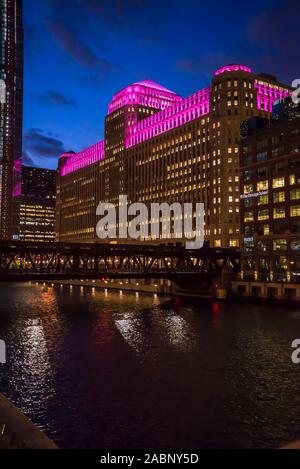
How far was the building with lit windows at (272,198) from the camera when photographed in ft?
420

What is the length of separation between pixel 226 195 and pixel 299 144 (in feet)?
190

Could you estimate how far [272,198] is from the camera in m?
136

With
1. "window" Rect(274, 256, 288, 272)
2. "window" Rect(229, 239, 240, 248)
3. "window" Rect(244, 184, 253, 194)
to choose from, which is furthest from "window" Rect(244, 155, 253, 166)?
"window" Rect(229, 239, 240, 248)

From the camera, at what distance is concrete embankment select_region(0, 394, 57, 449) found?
1973 centimetres

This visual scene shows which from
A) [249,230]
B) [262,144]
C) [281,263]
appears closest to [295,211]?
[281,263]

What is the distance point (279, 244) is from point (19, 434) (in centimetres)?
11993

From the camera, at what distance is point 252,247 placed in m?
143

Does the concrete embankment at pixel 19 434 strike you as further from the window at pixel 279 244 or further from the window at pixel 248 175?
the window at pixel 248 175

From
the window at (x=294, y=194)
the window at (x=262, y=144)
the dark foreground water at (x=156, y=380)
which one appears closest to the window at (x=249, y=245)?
the window at (x=294, y=194)

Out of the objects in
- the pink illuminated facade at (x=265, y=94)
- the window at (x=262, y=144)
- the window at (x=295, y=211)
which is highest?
the pink illuminated facade at (x=265, y=94)

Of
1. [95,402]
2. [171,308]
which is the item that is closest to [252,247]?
[171,308]

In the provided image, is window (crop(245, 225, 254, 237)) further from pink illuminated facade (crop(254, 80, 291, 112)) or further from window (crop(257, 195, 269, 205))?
pink illuminated facade (crop(254, 80, 291, 112))

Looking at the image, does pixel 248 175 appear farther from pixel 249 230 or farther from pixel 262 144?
pixel 249 230
